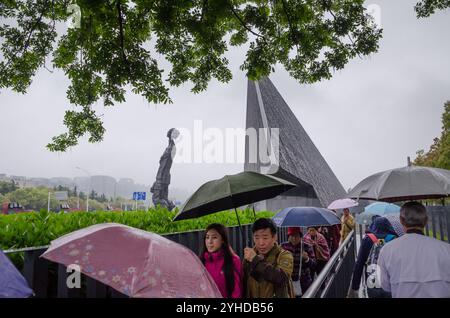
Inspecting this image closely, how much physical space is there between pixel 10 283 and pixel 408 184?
147 inches

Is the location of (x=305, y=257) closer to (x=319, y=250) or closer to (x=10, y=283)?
(x=319, y=250)

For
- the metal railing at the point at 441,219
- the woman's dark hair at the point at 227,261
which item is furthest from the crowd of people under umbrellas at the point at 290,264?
the metal railing at the point at 441,219

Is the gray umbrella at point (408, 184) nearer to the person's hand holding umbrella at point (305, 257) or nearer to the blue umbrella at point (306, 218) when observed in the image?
the person's hand holding umbrella at point (305, 257)

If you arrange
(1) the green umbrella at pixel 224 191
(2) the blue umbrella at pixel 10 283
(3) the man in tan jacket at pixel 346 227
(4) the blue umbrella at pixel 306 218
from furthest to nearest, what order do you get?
1. (3) the man in tan jacket at pixel 346 227
2. (4) the blue umbrella at pixel 306 218
3. (1) the green umbrella at pixel 224 191
4. (2) the blue umbrella at pixel 10 283

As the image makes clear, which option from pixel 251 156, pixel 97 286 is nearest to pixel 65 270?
pixel 97 286

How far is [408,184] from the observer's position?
3.73 meters

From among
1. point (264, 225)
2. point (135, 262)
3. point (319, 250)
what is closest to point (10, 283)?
point (135, 262)

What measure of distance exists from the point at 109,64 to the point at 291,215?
438 centimetres

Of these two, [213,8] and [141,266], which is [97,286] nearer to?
[141,266]

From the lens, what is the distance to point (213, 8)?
6.56 metres

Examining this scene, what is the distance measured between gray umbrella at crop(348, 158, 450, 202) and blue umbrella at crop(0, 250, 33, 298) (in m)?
3.40

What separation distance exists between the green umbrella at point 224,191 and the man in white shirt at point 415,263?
48.7 inches

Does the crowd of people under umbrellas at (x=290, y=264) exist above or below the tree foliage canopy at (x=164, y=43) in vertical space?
below

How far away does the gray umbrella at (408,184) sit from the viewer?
362 cm
